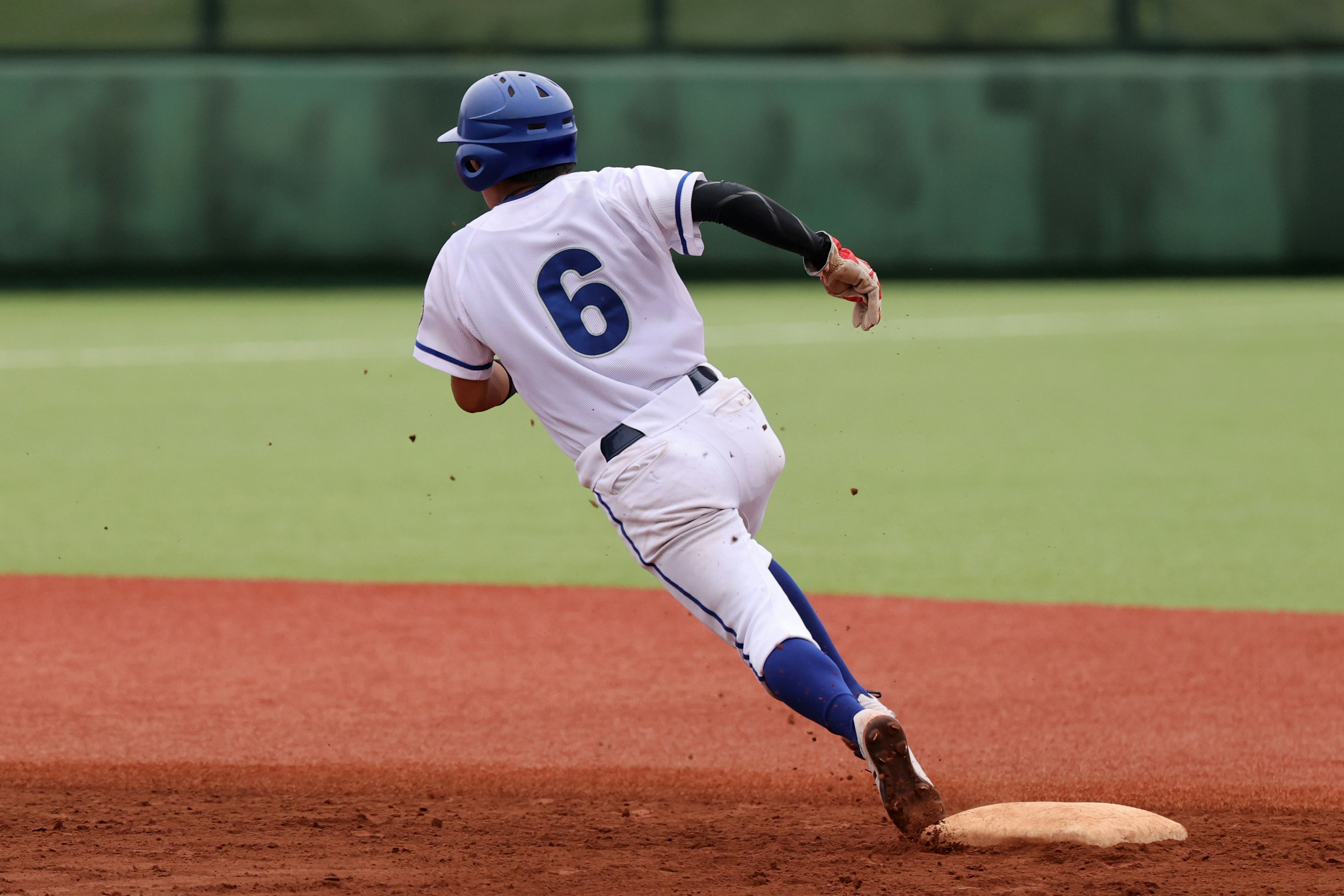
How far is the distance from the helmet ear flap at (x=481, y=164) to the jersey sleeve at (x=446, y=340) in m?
0.22

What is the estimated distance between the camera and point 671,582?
379 cm

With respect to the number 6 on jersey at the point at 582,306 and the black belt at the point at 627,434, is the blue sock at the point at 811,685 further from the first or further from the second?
the number 6 on jersey at the point at 582,306

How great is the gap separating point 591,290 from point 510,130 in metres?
0.41

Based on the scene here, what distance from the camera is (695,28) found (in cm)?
1859

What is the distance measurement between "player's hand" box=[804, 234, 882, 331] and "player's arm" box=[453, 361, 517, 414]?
0.79m

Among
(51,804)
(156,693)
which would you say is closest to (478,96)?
(51,804)

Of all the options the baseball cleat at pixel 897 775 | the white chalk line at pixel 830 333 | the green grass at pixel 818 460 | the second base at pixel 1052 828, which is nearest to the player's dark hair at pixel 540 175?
the baseball cleat at pixel 897 775

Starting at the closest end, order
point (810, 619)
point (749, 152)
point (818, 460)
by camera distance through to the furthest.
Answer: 1. point (810, 619)
2. point (818, 460)
3. point (749, 152)

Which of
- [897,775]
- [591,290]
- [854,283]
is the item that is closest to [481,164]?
[591,290]

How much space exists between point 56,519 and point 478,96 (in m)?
4.81

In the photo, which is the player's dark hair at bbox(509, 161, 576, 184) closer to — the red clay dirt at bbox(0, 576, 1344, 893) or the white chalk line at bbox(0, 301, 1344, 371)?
the red clay dirt at bbox(0, 576, 1344, 893)

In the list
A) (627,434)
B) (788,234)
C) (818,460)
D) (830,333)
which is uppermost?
(788,234)

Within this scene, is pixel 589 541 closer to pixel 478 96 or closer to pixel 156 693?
pixel 156 693

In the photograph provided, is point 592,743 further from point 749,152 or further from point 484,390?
point 749,152
